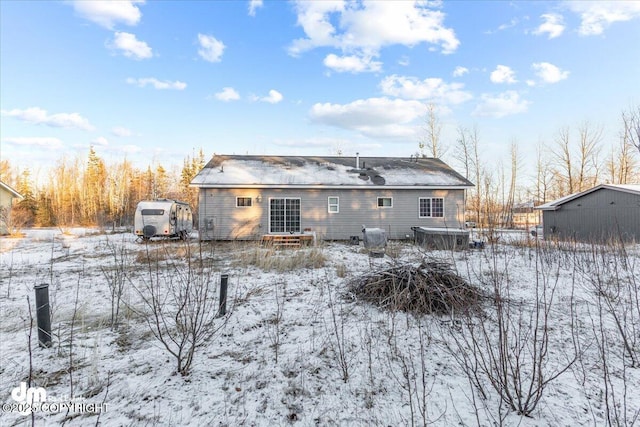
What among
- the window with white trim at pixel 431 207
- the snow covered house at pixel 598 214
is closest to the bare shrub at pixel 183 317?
the window with white trim at pixel 431 207

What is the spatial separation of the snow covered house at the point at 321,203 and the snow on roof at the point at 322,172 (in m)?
0.05

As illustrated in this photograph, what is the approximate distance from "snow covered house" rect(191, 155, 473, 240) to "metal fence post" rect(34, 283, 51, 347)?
1041 centimetres

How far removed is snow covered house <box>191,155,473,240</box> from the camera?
13797mm

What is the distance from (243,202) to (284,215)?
2.04 metres

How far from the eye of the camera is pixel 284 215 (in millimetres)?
14242

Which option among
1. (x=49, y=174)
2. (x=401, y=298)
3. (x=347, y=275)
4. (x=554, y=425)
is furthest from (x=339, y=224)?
(x=49, y=174)

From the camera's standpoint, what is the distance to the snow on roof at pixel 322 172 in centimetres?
1410

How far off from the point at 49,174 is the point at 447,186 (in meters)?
48.2

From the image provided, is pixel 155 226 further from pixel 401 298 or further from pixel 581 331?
pixel 581 331

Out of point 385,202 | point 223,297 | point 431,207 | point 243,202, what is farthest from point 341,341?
point 431,207

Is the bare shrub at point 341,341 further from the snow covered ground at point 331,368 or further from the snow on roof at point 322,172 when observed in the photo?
the snow on roof at point 322,172

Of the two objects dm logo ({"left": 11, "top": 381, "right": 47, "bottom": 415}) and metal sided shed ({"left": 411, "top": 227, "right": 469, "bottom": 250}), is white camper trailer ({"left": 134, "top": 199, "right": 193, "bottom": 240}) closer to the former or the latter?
metal sided shed ({"left": 411, "top": 227, "right": 469, "bottom": 250})

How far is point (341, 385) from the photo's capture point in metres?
2.56

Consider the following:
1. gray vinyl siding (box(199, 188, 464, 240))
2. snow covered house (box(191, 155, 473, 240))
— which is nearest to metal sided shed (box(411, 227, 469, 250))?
gray vinyl siding (box(199, 188, 464, 240))
